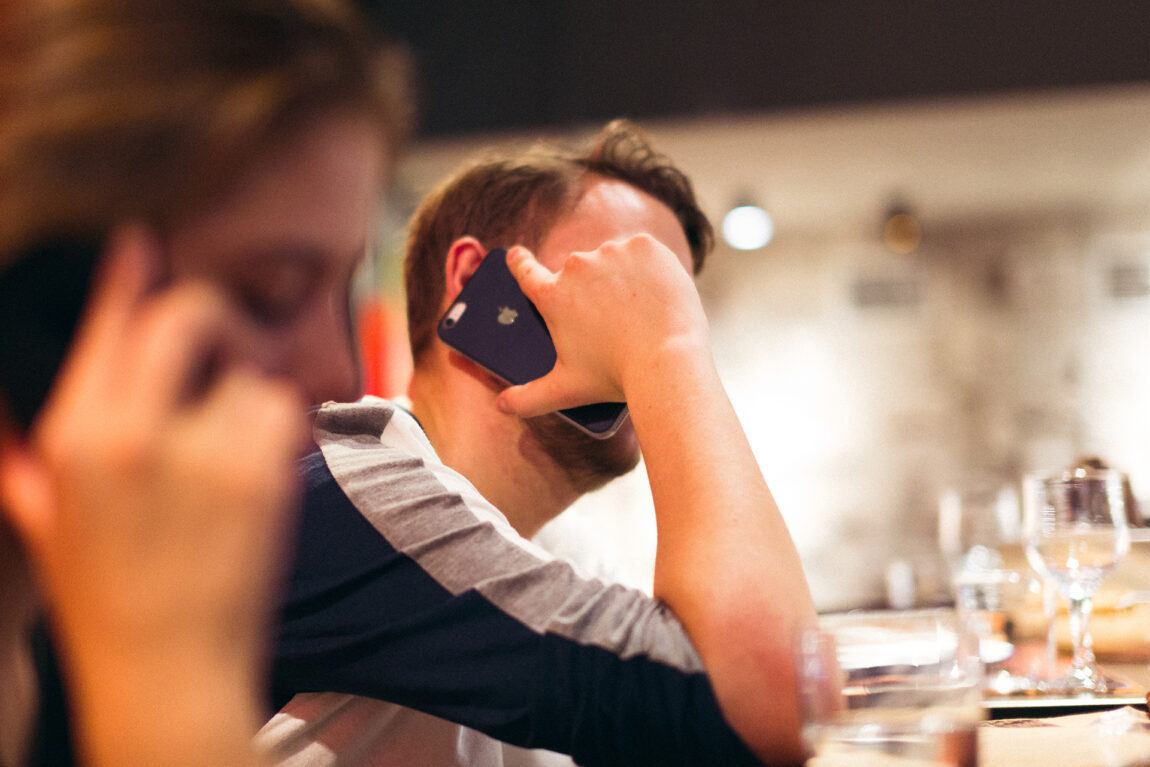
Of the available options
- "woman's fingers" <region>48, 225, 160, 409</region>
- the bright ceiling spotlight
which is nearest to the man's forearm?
"woman's fingers" <region>48, 225, 160, 409</region>

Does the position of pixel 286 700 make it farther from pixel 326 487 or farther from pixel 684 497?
pixel 684 497

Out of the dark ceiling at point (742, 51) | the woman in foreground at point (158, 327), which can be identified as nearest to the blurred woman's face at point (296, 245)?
the woman in foreground at point (158, 327)

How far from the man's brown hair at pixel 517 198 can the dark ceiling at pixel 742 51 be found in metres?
2.43

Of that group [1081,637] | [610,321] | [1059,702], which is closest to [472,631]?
[610,321]

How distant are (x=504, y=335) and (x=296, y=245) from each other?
0.55 meters

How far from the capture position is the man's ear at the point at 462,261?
1055 mm

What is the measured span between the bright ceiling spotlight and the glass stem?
3901mm

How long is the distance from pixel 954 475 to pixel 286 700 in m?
5.06

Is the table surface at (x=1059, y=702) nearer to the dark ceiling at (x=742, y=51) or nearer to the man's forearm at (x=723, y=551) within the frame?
the man's forearm at (x=723, y=551)

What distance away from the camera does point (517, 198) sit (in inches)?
42.3

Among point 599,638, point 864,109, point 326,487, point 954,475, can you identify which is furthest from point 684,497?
point 954,475

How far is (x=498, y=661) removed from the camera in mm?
636

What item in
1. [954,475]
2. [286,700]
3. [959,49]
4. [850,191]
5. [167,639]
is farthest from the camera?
[954,475]

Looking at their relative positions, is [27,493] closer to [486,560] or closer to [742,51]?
[486,560]
